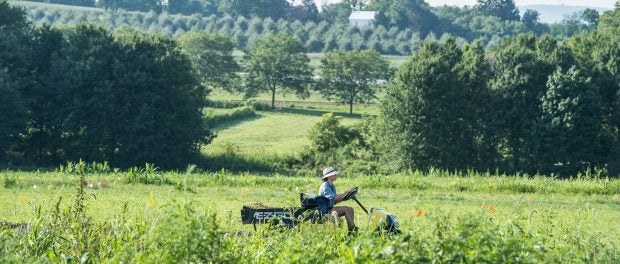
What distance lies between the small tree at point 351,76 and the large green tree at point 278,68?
2.48m

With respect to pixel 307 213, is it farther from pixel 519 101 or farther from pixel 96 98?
pixel 519 101

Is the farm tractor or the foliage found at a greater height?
the farm tractor

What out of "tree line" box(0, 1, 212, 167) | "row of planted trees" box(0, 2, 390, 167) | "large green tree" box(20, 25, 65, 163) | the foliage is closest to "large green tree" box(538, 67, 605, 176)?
"row of planted trees" box(0, 2, 390, 167)

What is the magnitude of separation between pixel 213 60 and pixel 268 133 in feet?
122

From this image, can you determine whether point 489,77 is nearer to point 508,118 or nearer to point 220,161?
point 508,118

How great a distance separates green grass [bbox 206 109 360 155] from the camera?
2683 inches

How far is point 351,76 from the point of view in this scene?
101 meters

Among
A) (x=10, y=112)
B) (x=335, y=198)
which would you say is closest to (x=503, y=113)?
(x=10, y=112)

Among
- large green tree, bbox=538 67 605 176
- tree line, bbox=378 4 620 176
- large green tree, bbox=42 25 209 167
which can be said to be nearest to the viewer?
large green tree, bbox=538 67 605 176

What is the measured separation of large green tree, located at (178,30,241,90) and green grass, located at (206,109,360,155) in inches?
876

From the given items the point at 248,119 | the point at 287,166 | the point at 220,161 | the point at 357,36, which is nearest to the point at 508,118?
the point at 287,166

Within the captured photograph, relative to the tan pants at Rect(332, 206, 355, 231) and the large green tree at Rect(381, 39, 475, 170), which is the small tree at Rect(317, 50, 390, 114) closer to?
the large green tree at Rect(381, 39, 475, 170)

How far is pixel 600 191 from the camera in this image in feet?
111

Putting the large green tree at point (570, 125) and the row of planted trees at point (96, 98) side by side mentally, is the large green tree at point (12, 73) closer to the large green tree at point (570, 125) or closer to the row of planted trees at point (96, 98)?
the row of planted trees at point (96, 98)
